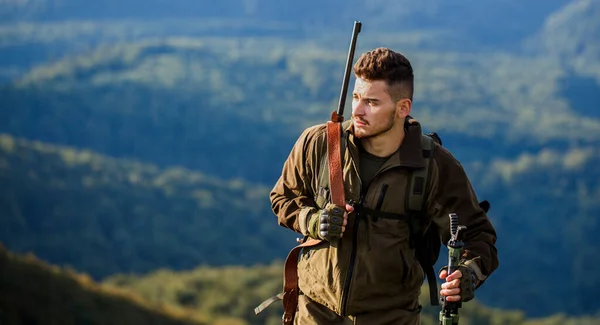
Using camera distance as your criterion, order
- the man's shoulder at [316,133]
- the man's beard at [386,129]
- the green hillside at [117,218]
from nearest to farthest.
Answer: the man's beard at [386,129] < the man's shoulder at [316,133] < the green hillside at [117,218]

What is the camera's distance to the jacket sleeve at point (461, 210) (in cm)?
560

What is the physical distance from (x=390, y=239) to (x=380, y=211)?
0.16 m

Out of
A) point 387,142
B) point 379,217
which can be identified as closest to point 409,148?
point 387,142

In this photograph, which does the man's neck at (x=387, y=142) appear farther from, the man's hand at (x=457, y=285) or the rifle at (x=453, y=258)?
the man's hand at (x=457, y=285)

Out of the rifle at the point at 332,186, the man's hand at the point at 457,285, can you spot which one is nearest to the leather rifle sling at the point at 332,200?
the rifle at the point at 332,186

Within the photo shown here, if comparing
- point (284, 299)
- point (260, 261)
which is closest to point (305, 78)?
point (260, 261)

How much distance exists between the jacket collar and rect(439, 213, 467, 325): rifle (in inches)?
16.4

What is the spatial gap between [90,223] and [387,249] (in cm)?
13290

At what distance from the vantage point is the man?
5.59 m

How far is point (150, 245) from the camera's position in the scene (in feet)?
442

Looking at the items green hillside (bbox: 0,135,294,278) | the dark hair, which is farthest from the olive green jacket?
green hillside (bbox: 0,135,294,278)

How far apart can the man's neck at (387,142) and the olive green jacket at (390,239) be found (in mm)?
71

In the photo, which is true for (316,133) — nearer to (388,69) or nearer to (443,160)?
(388,69)

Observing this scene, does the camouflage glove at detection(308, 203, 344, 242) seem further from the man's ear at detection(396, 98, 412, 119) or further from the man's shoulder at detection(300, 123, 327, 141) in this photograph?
the man's ear at detection(396, 98, 412, 119)
